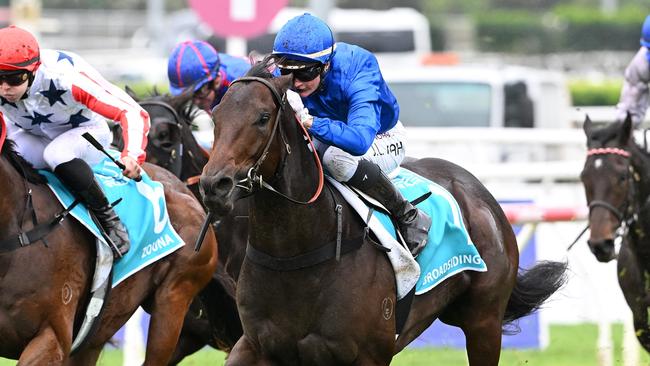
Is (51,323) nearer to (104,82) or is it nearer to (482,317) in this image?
(104,82)

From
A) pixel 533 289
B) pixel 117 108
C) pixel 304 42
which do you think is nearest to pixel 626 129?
pixel 533 289

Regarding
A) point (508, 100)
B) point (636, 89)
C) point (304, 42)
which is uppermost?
point (304, 42)

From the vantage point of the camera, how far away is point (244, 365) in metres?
5.45

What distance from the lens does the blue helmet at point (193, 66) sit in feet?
26.0

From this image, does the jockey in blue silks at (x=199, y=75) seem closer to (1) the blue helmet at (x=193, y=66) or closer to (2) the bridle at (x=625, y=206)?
(1) the blue helmet at (x=193, y=66)

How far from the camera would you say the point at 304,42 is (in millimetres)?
5320

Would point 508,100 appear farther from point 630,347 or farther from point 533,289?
point 533,289

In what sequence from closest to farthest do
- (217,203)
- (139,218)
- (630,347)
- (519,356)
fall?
1. (217,203)
2. (139,218)
3. (630,347)
4. (519,356)

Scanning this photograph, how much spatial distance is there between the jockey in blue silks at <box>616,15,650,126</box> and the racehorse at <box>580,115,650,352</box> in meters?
0.27

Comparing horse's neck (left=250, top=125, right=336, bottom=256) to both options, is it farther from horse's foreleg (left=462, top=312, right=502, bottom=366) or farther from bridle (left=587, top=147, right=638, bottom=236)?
bridle (left=587, top=147, right=638, bottom=236)

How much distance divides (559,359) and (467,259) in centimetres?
336

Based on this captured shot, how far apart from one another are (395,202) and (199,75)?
2453mm

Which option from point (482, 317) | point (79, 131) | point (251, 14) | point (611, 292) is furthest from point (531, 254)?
point (79, 131)

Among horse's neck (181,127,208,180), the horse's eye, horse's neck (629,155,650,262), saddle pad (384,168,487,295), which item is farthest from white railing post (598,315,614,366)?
the horse's eye
